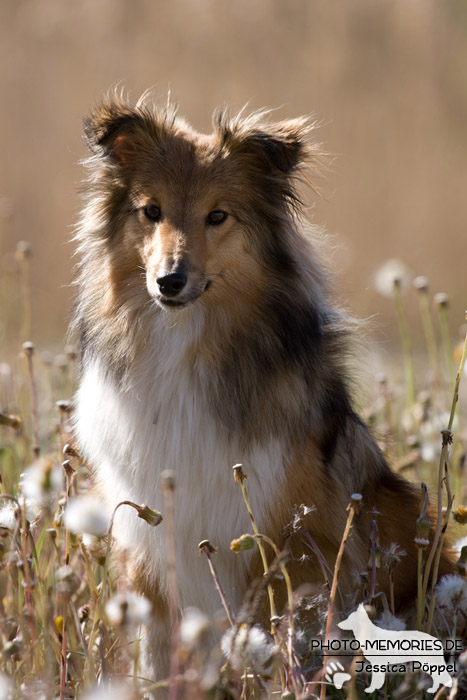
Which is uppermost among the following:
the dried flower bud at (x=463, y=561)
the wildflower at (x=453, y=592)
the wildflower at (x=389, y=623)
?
the dried flower bud at (x=463, y=561)

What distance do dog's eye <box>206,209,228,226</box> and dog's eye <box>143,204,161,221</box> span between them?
211 mm

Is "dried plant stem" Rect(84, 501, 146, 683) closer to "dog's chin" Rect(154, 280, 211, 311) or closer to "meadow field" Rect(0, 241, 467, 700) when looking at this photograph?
"meadow field" Rect(0, 241, 467, 700)

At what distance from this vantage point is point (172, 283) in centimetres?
342

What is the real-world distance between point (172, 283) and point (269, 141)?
771 mm

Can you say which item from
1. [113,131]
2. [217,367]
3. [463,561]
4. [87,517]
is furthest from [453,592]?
[113,131]

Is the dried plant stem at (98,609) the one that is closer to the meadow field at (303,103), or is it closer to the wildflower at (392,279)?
the wildflower at (392,279)

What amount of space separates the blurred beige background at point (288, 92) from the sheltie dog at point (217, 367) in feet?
20.7

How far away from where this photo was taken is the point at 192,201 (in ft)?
11.9

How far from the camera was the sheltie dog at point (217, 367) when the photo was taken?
3.54m

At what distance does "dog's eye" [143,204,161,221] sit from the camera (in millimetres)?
3684

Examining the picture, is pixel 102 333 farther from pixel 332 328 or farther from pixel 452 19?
pixel 452 19

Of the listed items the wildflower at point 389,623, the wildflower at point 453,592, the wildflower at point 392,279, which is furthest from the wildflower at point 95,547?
the wildflower at point 392,279

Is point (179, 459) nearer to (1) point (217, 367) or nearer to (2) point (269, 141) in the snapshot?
(1) point (217, 367)

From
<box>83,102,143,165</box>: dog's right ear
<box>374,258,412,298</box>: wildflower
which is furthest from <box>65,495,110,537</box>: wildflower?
<box>374,258,412,298</box>: wildflower
